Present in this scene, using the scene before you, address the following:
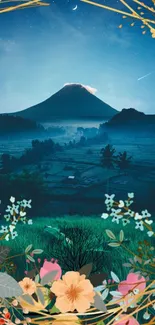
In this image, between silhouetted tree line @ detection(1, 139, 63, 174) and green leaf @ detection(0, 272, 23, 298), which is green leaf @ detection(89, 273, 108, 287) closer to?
green leaf @ detection(0, 272, 23, 298)

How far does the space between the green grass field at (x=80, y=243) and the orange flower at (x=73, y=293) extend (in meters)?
0.19

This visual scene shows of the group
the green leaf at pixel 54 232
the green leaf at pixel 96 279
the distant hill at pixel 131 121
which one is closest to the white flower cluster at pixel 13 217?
the green leaf at pixel 54 232

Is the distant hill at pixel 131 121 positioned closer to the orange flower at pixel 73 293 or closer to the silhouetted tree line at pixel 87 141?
the silhouetted tree line at pixel 87 141

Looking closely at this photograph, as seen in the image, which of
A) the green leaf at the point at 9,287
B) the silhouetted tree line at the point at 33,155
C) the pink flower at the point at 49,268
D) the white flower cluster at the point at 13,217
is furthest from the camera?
the silhouetted tree line at the point at 33,155

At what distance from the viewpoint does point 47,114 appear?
1.65 m

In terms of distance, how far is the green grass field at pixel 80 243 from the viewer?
1.37 m

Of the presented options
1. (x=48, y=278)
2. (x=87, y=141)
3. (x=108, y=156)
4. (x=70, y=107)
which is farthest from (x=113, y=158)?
(x=48, y=278)

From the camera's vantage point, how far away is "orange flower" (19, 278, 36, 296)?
1.18 metres

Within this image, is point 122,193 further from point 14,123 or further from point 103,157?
point 14,123

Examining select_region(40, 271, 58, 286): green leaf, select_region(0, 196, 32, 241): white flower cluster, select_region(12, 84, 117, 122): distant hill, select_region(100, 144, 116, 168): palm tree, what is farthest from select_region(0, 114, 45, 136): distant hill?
select_region(40, 271, 58, 286): green leaf

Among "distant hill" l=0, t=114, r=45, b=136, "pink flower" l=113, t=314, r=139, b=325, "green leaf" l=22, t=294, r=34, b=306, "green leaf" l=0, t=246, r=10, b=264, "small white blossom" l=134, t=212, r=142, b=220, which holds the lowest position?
"pink flower" l=113, t=314, r=139, b=325

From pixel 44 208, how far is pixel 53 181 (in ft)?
0.45

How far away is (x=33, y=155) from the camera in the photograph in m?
1.61

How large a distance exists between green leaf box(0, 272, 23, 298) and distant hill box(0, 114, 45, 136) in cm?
75
